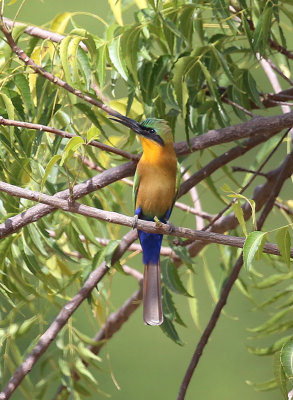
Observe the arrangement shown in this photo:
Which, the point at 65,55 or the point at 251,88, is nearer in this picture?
the point at 65,55

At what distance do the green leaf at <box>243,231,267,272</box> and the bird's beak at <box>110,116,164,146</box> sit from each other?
68 cm

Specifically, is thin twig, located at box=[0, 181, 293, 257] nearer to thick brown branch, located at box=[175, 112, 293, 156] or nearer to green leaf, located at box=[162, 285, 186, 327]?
thick brown branch, located at box=[175, 112, 293, 156]

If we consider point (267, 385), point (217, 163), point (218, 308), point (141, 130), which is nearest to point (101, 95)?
point (141, 130)

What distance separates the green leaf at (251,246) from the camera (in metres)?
1.61

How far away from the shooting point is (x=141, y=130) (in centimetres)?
240

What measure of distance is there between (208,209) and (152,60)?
10.5 feet

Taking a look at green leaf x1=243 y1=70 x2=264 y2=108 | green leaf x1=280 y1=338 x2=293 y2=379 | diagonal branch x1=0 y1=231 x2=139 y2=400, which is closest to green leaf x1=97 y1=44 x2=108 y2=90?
green leaf x1=243 y1=70 x2=264 y2=108

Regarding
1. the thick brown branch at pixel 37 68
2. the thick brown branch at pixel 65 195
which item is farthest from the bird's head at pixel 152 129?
the thick brown branch at pixel 37 68

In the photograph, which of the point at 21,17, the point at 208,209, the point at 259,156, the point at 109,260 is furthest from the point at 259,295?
the point at 109,260

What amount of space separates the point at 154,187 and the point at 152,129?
8.4 inches

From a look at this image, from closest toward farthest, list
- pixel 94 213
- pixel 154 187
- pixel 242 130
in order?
1. pixel 94 213
2. pixel 242 130
3. pixel 154 187

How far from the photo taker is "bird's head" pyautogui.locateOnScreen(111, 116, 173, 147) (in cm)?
228

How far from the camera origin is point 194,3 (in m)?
2.02

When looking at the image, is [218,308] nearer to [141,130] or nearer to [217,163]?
[217,163]
